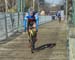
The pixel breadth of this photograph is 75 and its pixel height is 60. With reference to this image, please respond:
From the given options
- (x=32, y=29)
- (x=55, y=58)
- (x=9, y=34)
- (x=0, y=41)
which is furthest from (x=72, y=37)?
(x=9, y=34)

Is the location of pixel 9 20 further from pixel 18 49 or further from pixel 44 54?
pixel 44 54

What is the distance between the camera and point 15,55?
15.5 meters

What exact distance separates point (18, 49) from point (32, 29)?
69.8 inches

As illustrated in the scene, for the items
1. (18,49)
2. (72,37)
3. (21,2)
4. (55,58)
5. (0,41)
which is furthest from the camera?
(21,2)

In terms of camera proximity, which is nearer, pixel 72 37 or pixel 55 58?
pixel 72 37

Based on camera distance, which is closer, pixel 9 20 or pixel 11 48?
pixel 11 48

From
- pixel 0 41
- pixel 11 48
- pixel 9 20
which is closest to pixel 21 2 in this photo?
pixel 9 20

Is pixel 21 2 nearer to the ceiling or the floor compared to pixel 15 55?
nearer to the ceiling

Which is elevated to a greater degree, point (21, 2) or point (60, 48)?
point (21, 2)

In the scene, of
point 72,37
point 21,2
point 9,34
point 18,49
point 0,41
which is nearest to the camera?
point 72,37

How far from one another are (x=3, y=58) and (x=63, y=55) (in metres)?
2.52

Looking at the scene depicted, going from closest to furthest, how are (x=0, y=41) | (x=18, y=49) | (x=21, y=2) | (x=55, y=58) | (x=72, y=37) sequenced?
(x=72, y=37) → (x=55, y=58) → (x=18, y=49) → (x=0, y=41) → (x=21, y=2)

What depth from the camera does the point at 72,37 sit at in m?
12.3

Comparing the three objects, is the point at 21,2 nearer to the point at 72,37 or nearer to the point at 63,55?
the point at 63,55
